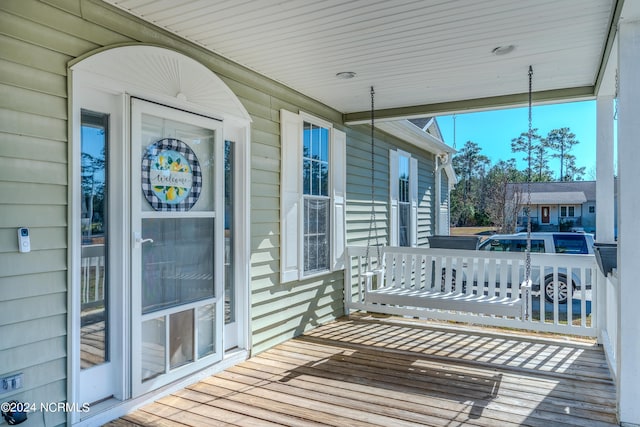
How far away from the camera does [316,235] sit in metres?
4.80

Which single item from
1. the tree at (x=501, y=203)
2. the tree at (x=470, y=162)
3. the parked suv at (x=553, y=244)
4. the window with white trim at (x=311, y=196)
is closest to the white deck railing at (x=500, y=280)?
the window with white trim at (x=311, y=196)

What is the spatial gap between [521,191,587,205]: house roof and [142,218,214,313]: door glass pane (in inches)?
917

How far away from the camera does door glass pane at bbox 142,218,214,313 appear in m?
2.83

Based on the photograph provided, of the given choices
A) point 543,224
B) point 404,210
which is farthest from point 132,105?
point 543,224

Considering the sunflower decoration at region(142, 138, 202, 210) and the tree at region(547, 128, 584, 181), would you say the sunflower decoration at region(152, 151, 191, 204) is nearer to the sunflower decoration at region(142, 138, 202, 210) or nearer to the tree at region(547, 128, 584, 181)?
the sunflower decoration at region(142, 138, 202, 210)

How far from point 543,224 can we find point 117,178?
25.4 m

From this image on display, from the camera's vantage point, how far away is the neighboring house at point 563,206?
23.2 metres

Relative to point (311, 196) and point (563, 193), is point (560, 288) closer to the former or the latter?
point (311, 196)

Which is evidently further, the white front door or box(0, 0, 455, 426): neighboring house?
the white front door

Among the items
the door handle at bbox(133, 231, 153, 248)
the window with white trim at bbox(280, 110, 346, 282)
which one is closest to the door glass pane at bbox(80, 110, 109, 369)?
the door handle at bbox(133, 231, 153, 248)

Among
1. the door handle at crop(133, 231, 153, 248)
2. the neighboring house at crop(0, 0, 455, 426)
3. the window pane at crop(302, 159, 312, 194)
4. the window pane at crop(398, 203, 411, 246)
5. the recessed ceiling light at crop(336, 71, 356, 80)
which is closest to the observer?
the neighboring house at crop(0, 0, 455, 426)

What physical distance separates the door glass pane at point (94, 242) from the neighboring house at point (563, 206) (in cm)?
2415

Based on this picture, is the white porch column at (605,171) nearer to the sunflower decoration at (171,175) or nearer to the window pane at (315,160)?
the window pane at (315,160)

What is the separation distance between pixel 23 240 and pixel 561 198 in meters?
25.9
